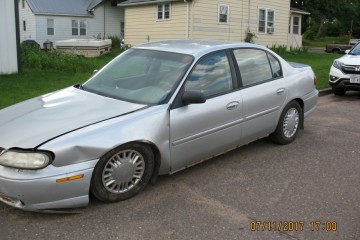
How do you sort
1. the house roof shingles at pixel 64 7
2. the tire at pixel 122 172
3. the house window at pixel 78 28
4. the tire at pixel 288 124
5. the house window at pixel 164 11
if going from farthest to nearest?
the house window at pixel 78 28, the house roof shingles at pixel 64 7, the house window at pixel 164 11, the tire at pixel 288 124, the tire at pixel 122 172

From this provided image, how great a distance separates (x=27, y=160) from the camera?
11.0 ft

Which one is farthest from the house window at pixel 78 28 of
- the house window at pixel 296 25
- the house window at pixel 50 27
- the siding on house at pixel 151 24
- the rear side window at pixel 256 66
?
the rear side window at pixel 256 66

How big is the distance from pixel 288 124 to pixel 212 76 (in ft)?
5.51

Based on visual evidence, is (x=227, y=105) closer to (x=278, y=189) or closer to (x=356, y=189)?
(x=278, y=189)

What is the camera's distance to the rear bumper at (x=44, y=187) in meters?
3.32

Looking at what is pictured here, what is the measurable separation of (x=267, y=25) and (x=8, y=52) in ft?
62.9

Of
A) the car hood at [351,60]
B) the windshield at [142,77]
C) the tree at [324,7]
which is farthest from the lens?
the tree at [324,7]

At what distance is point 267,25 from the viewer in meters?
26.6

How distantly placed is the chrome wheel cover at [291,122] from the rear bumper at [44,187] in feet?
10.2

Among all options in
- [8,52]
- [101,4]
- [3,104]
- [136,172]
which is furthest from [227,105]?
[101,4]

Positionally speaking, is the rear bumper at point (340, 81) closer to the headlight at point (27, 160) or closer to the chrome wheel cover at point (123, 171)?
the chrome wheel cover at point (123, 171)

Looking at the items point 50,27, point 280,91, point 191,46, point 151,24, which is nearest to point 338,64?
point 280,91

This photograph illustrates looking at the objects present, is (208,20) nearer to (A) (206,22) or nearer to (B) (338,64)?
(A) (206,22)
